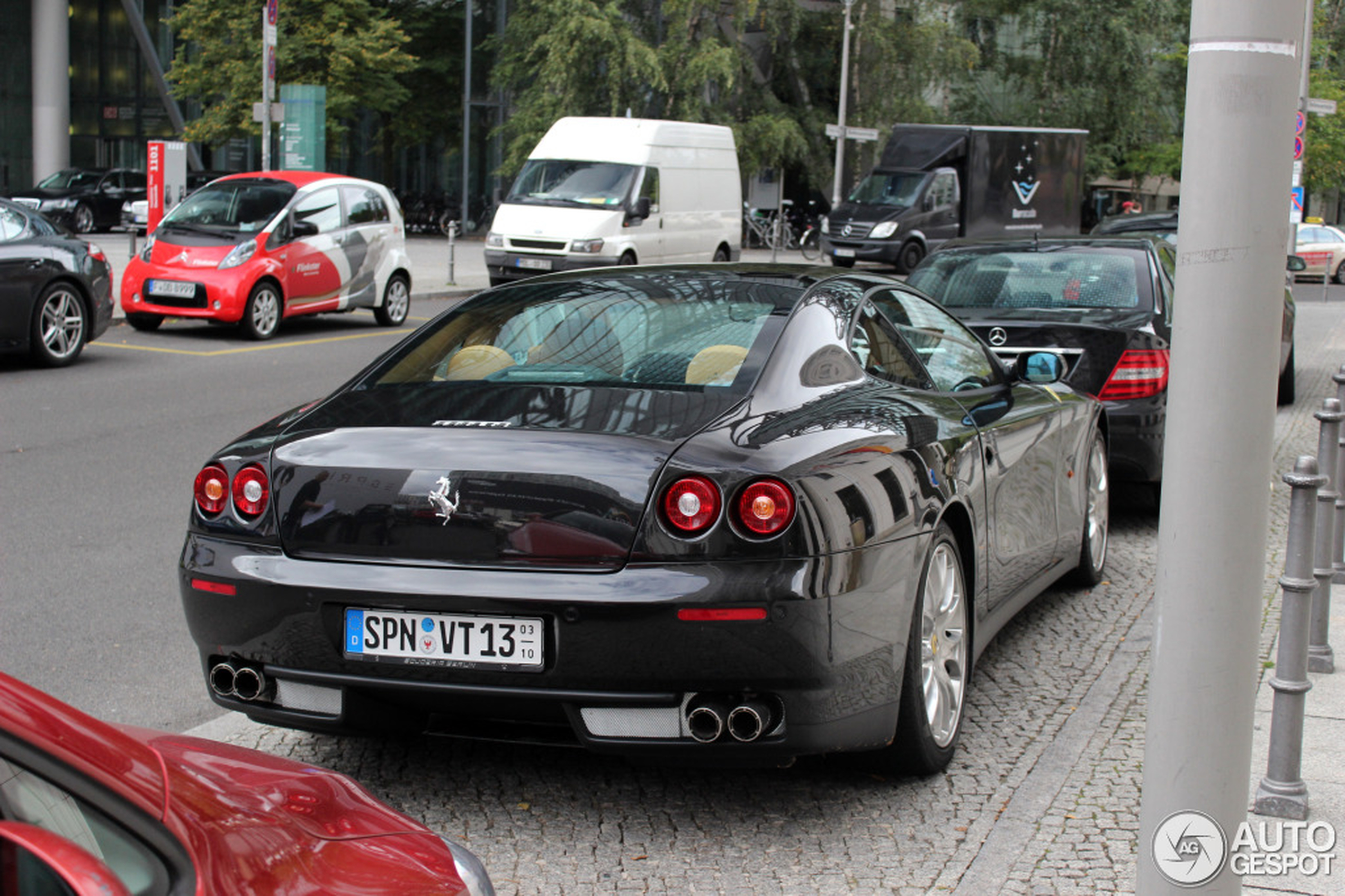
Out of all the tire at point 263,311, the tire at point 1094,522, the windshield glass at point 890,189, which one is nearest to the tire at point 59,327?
the tire at point 263,311

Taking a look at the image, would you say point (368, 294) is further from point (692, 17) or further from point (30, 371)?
point (692, 17)

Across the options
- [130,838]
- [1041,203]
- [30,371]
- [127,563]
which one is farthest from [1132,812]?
[1041,203]

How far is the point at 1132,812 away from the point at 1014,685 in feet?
4.02

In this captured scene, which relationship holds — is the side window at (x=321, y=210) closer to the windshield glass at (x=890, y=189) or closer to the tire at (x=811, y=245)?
the windshield glass at (x=890, y=189)

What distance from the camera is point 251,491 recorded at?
392 centimetres

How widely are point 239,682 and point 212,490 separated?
0.50m

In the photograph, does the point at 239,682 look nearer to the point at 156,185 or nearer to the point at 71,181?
the point at 156,185

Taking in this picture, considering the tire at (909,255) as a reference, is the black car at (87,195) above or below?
above

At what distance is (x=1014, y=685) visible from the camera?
5254 mm

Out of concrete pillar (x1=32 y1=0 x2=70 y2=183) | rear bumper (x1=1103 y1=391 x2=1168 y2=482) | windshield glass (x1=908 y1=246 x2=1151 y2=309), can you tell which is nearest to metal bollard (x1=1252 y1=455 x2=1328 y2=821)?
rear bumper (x1=1103 y1=391 x2=1168 y2=482)

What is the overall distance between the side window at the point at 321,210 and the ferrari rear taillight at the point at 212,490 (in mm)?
13215

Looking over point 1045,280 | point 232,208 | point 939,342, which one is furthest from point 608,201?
point 939,342

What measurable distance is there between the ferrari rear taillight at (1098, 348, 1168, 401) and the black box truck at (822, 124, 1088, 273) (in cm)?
2323

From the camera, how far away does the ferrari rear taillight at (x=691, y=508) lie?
142 inches
